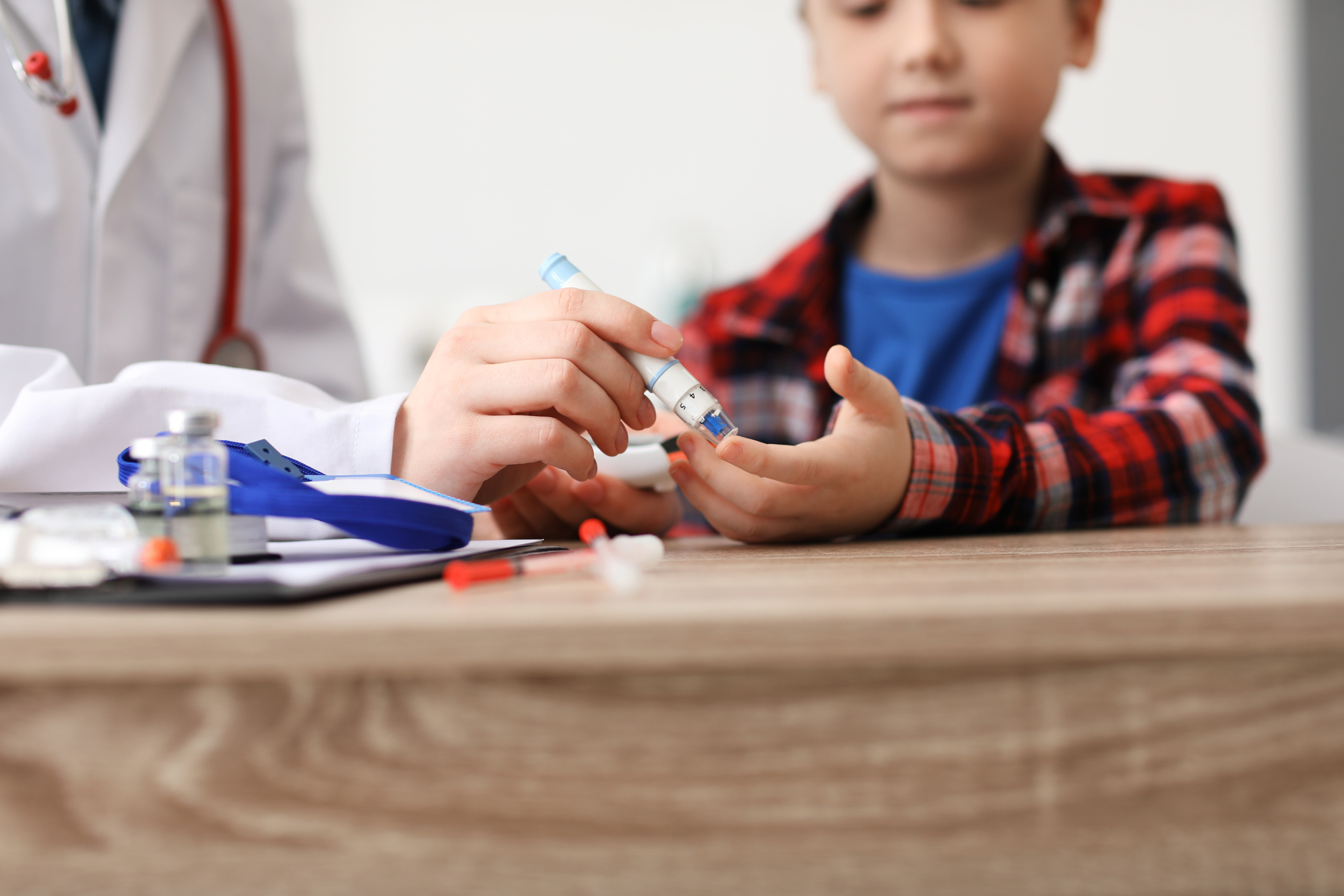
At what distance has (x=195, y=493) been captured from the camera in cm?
34

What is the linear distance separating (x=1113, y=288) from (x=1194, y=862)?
0.88 meters

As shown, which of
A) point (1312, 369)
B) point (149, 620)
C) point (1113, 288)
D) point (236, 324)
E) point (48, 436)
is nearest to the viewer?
point (149, 620)

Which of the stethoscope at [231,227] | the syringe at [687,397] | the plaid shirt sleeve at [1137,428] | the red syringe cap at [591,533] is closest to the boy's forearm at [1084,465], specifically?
the plaid shirt sleeve at [1137,428]

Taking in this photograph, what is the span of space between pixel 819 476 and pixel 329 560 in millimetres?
254

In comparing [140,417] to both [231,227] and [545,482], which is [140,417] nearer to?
[545,482]

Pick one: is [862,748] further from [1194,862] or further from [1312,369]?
[1312,369]

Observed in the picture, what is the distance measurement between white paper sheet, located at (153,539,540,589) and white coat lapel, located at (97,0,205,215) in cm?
48

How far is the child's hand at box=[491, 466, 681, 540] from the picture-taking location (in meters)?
0.62

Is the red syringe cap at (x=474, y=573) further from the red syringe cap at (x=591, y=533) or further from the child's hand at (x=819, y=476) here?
the child's hand at (x=819, y=476)

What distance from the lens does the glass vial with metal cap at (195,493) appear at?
333 millimetres

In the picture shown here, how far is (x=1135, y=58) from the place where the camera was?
2.74 meters

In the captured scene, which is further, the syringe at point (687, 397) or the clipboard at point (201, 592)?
the syringe at point (687, 397)

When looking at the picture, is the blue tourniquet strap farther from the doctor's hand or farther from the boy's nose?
the boy's nose

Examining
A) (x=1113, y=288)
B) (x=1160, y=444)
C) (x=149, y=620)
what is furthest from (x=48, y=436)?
(x=1113, y=288)
